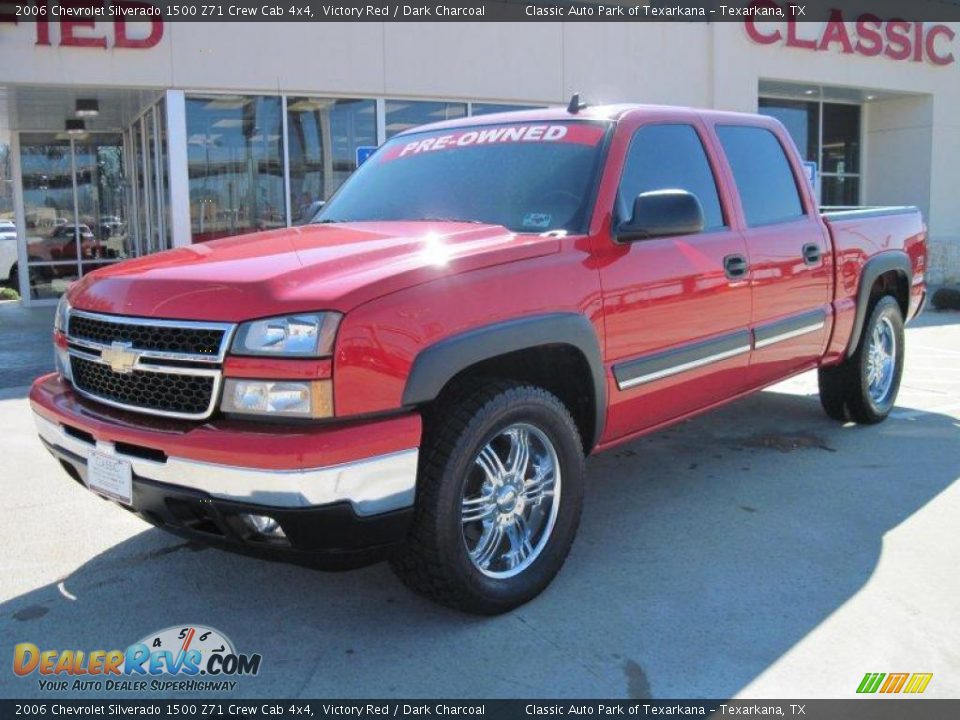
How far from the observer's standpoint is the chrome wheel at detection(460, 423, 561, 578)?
336 cm

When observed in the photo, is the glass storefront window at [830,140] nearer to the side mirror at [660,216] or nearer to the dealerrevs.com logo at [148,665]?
the side mirror at [660,216]

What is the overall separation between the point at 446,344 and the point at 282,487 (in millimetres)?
716

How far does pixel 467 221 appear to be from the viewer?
3.92 meters

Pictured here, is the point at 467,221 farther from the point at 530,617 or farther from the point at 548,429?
the point at 530,617

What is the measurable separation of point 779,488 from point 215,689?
10.4 feet

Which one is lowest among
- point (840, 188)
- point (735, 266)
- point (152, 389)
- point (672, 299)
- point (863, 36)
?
point (152, 389)

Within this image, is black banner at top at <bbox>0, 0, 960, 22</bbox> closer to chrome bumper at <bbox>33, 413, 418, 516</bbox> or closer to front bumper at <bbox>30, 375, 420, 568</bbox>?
front bumper at <bbox>30, 375, 420, 568</bbox>

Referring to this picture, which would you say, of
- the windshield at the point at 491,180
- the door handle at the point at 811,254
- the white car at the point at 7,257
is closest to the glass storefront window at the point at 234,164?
the windshield at the point at 491,180

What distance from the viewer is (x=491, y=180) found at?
162 inches

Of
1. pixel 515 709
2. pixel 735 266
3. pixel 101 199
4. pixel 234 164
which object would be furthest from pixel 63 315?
pixel 101 199

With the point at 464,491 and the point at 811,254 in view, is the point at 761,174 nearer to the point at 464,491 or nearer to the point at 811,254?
the point at 811,254

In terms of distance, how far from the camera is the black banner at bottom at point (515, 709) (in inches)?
109

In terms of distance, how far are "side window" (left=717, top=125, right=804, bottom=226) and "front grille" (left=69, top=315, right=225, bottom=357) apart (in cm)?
300

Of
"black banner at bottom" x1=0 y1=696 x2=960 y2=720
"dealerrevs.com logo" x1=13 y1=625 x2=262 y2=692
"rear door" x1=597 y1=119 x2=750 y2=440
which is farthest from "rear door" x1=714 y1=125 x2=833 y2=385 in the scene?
"dealerrevs.com logo" x1=13 y1=625 x2=262 y2=692
